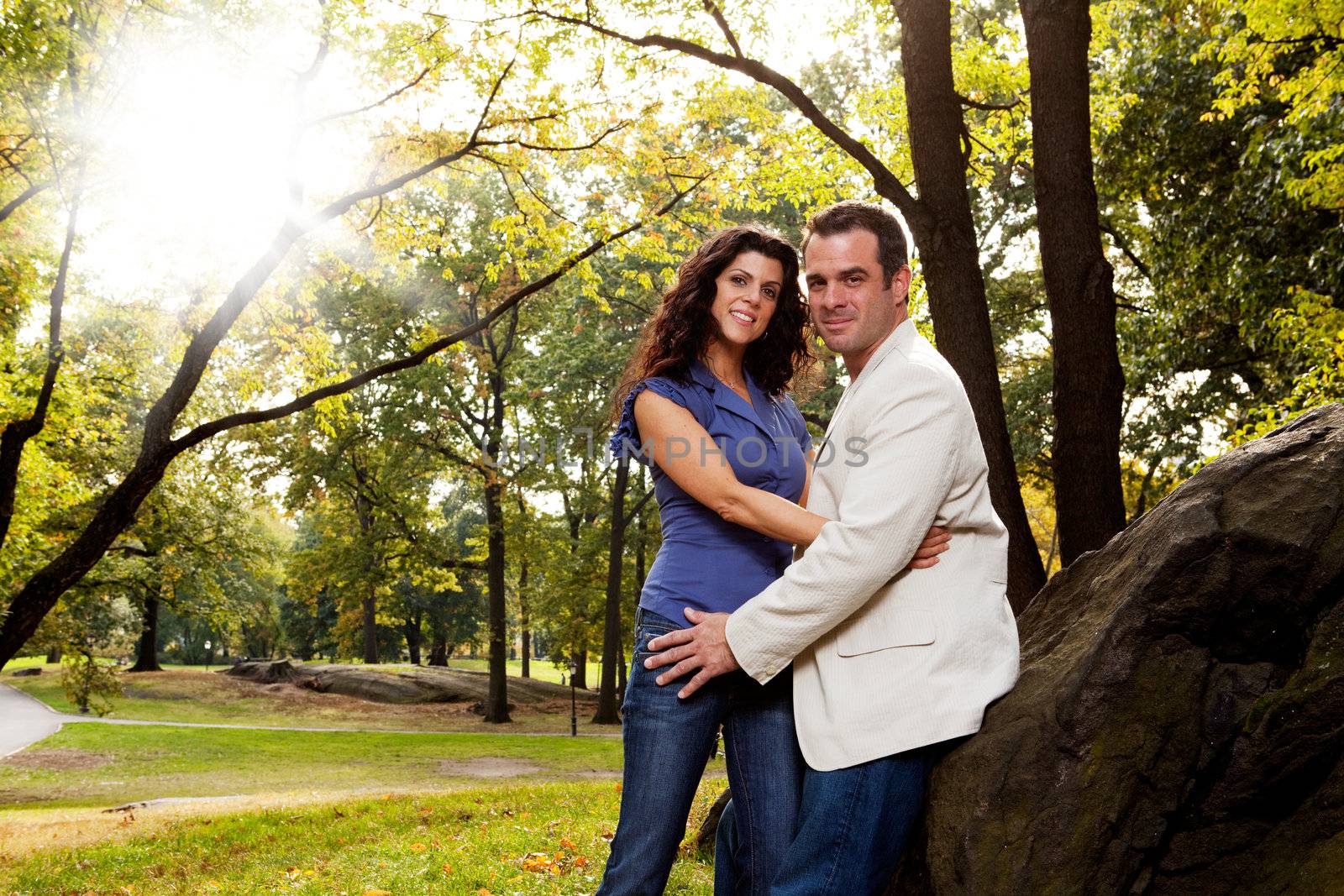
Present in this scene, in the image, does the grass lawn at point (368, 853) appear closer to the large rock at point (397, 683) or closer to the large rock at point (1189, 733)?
the large rock at point (1189, 733)

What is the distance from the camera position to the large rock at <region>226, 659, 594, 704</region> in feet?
104

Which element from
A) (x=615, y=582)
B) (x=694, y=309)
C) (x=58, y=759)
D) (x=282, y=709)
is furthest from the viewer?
(x=282, y=709)

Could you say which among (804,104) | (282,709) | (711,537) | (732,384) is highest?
(804,104)

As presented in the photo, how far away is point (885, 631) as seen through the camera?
251 centimetres

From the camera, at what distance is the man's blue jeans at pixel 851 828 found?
2.46 metres

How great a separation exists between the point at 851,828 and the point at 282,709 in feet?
99.7

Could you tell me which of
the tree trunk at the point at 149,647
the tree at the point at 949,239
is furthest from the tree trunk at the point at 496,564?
the tree at the point at 949,239

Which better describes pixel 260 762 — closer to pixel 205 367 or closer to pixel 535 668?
pixel 205 367

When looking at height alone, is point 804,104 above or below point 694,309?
above

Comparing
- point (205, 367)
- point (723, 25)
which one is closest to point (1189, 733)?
point (723, 25)

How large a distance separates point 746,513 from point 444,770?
16.8 meters

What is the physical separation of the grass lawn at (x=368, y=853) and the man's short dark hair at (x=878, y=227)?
13.8ft

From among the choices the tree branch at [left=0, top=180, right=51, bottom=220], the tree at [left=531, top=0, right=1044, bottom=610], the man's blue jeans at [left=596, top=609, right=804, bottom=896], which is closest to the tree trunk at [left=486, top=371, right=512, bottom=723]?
the tree branch at [left=0, top=180, right=51, bottom=220]

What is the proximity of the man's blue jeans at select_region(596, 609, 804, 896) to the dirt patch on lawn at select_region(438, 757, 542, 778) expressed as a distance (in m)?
15.2
